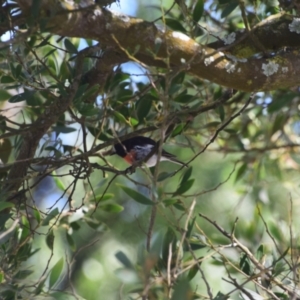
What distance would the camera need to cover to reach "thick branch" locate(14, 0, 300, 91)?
7.42 feet

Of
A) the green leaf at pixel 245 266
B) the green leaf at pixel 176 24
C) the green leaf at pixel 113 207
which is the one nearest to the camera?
the green leaf at pixel 245 266

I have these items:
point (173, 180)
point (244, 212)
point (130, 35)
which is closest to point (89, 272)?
point (173, 180)

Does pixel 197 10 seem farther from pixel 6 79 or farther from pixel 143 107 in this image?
pixel 6 79

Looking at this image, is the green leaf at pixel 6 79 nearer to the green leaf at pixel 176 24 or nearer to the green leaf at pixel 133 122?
the green leaf at pixel 133 122

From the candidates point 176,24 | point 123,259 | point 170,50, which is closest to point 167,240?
point 170,50

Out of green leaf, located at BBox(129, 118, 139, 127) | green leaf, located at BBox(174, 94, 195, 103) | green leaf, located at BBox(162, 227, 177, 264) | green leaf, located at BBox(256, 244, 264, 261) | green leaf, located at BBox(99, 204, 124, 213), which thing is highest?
green leaf, located at BBox(174, 94, 195, 103)

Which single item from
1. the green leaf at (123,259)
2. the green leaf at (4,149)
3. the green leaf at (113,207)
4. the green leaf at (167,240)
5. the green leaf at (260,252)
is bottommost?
the green leaf at (113,207)

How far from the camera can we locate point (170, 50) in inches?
97.7

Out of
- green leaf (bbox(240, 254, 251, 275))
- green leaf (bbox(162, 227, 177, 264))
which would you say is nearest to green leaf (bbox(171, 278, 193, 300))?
green leaf (bbox(162, 227, 177, 264))

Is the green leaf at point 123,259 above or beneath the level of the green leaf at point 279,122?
above

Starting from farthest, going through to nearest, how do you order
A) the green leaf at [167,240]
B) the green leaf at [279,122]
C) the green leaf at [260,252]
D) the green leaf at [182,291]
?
the green leaf at [279,122], the green leaf at [260,252], the green leaf at [167,240], the green leaf at [182,291]

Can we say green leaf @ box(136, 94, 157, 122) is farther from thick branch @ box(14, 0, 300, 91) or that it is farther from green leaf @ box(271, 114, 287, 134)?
green leaf @ box(271, 114, 287, 134)

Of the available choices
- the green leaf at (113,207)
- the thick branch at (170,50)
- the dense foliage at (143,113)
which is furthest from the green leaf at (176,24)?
the green leaf at (113,207)

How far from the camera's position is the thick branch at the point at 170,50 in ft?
7.42
